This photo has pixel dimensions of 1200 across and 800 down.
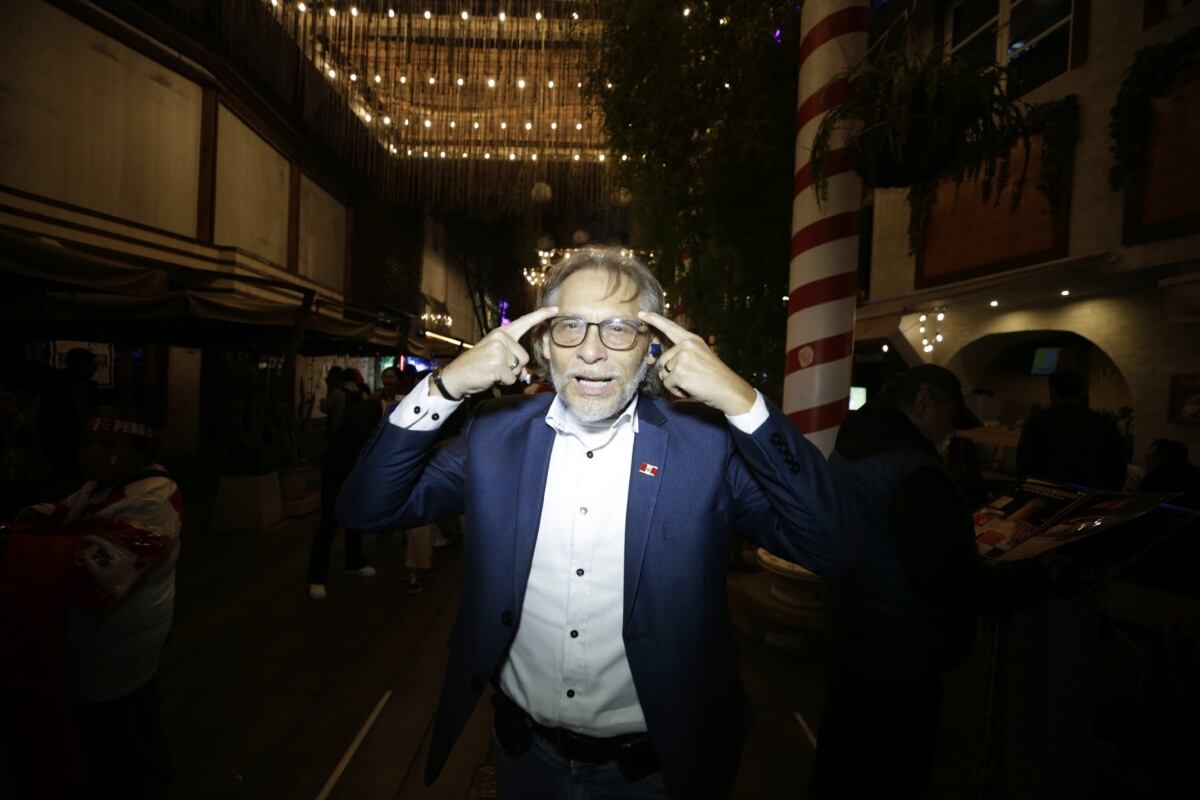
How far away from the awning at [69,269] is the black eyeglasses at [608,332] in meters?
4.02

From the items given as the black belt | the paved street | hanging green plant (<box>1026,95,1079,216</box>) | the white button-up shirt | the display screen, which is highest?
hanging green plant (<box>1026,95,1079,216</box>)

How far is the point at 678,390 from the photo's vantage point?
145cm

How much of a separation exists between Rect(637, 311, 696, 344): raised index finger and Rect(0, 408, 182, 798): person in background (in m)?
2.15

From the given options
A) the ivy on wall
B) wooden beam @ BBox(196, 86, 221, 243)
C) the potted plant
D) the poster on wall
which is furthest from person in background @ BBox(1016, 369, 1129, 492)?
wooden beam @ BBox(196, 86, 221, 243)

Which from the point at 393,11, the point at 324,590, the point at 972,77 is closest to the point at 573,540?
the point at 972,77

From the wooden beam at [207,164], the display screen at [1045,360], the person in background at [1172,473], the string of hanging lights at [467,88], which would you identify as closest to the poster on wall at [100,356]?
the wooden beam at [207,164]

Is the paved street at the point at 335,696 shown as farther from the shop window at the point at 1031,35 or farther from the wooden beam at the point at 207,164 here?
the shop window at the point at 1031,35

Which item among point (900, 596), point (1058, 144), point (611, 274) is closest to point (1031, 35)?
point (1058, 144)

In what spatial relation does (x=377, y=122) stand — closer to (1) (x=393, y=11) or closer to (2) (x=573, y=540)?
(1) (x=393, y=11)

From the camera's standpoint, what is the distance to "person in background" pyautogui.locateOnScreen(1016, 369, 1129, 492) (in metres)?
4.52

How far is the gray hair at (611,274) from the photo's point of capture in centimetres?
165

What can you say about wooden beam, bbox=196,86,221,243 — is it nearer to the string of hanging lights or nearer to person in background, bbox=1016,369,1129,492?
the string of hanging lights

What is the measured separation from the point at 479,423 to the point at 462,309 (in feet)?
103

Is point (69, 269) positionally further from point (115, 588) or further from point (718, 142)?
point (718, 142)
